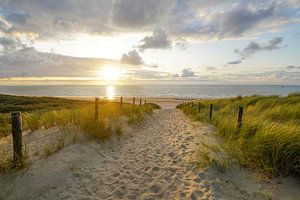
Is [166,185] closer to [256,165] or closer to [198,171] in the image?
[198,171]

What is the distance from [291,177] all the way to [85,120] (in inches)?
253

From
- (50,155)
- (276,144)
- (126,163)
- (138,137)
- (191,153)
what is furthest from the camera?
(138,137)

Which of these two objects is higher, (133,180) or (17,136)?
(17,136)

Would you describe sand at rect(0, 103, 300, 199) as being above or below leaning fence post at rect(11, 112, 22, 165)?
below

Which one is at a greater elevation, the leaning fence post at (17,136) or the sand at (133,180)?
the leaning fence post at (17,136)

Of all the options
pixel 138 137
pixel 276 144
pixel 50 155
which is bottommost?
pixel 138 137

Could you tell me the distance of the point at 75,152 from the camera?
605 cm

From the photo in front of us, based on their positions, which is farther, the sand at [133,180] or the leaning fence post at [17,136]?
the leaning fence post at [17,136]

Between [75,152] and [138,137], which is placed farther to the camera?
[138,137]

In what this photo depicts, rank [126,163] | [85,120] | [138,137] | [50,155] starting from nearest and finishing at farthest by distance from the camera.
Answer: [50,155] < [126,163] < [85,120] < [138,137]

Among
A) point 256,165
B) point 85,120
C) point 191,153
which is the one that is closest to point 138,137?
point 85,120

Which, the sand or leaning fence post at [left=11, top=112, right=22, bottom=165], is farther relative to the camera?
leaning fence post at [left=11, top=112, right=22, bottom=165]

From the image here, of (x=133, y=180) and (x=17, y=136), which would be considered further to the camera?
(x=133, y=180)

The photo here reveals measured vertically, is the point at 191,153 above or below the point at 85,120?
below
